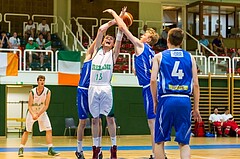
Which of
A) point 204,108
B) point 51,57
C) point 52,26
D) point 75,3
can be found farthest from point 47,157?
point 75,3

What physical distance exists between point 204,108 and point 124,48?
4.50m

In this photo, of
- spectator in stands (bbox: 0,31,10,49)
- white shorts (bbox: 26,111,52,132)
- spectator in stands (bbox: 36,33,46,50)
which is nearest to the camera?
white shorts (bbox: 26,111,52,132)

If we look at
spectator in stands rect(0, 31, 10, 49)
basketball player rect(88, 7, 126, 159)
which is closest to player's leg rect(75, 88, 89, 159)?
basketball player rect(88, 7, 126, 159)

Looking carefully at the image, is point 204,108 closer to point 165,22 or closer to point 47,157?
point 165,22

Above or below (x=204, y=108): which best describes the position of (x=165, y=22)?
above

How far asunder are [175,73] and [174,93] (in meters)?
0.24

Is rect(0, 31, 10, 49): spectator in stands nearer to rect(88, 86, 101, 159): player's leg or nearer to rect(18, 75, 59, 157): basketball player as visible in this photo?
rect(18, 75, 59, 157): basketball player

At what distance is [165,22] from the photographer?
1113 inches

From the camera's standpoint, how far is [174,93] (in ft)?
19.7

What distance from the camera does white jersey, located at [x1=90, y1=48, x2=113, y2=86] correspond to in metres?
8.16

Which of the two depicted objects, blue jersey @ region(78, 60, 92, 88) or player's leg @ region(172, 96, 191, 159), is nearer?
player's leg @ region(172, 96, 191, 159)

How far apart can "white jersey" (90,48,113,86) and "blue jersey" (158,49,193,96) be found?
221cm

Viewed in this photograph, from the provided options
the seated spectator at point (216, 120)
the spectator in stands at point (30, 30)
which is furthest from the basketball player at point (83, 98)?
the spectator in stands at point (30, 30)

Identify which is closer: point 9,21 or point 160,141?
point 160,141
